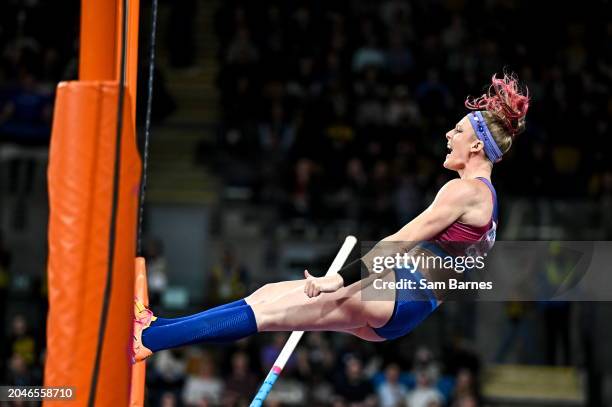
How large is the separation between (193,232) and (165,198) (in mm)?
634

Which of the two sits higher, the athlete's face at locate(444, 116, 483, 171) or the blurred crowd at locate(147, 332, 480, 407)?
the athlete's face at locate(444, 116, 483, 171)

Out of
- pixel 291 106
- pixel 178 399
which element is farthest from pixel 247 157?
pixel 178 399

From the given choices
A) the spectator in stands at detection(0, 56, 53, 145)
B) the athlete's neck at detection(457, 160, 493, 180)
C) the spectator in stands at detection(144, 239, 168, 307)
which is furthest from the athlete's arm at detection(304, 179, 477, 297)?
the spectator in stands at detection(0, 56, 53, 145)

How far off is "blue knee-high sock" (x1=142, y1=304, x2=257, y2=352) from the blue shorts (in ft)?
2.32

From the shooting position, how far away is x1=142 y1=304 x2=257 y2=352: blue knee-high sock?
5.50 meters

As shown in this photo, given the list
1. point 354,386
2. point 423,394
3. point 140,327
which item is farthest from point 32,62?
point 140,327

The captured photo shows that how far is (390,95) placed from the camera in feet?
46.1

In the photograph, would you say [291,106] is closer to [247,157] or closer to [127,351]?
[247,157]

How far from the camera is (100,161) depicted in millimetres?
4156

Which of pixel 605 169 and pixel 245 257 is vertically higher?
pixel 605 169

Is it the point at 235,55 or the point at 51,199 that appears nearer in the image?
the point at 51,199

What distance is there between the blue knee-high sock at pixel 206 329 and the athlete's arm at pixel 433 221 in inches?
16.0

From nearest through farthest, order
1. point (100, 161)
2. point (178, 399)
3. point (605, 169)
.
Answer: point (100, 161)
point (178, 399)
point (605, 169)
